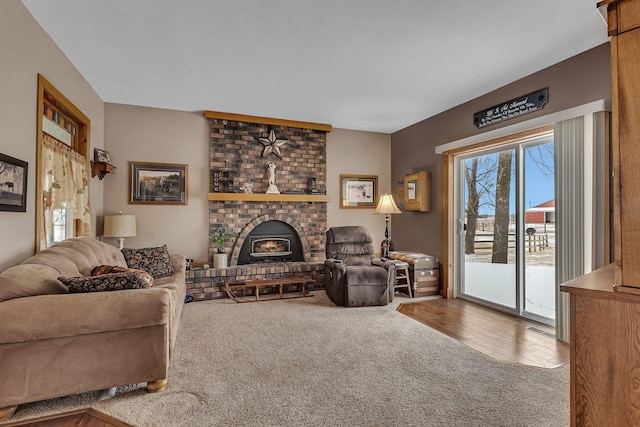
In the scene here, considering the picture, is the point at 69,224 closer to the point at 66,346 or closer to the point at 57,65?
the point at 57,65

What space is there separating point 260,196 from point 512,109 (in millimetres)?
3479

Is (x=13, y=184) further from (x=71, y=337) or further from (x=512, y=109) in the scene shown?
(x=512, y=109)

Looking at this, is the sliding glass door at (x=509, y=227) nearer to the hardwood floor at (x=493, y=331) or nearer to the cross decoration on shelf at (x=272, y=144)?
the hardwood floor at (x=493, y=331)

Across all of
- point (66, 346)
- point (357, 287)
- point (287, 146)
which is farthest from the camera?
point (287, 146)

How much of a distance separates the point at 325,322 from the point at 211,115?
11.0 feet

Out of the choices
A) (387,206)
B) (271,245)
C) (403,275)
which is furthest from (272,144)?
(403,275)

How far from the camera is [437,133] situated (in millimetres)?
4957

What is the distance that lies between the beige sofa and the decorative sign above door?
3936mm

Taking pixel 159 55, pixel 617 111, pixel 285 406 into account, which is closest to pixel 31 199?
pixel 159 55

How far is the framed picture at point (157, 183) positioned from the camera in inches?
181

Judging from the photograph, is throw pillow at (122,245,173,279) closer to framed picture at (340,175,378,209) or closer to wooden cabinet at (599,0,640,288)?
framed picture at (340,175,378,209)

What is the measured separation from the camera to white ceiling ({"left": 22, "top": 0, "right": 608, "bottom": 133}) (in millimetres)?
2426

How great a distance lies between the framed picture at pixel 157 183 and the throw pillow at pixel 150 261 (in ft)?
3.57

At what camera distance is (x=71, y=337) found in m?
1.97
